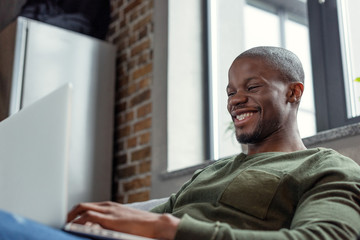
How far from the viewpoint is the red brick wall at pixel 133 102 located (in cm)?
293

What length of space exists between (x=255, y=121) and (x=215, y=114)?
1.40m

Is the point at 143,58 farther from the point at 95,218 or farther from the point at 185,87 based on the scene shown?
the point at 95,218

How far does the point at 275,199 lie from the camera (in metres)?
1.23

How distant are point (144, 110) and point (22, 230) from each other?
2.28 meters

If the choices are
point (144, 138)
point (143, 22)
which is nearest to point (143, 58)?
point (143, 22)

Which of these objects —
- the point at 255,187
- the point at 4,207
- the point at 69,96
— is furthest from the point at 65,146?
the point at 255,187

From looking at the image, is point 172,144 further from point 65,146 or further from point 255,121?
point 65,146

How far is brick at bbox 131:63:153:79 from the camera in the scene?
303 centimetres

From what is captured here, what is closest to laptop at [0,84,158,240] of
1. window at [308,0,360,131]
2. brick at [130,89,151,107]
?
window at [308,0,360,131]

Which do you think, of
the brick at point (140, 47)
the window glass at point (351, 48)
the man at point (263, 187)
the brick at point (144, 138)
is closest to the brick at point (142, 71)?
the brick at point (140, 47)

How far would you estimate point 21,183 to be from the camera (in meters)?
0.93

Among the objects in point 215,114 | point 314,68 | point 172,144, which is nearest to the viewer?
point 314,68

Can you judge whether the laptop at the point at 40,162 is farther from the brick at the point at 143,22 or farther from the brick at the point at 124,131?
the brick at the point at 143,22

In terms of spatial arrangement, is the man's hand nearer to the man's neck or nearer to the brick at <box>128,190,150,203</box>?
the man's neck
